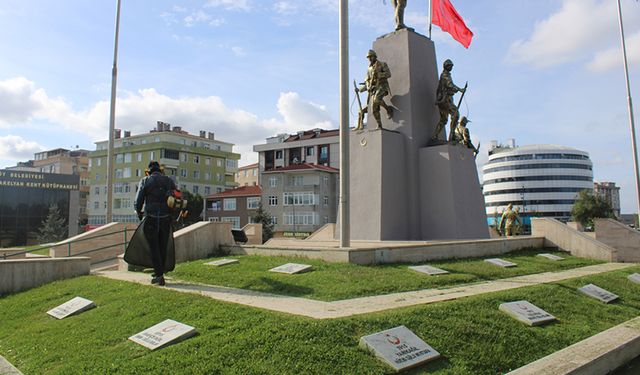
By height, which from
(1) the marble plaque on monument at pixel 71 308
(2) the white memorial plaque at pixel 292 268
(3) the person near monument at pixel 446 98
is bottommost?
(1) the marble plaque on monument at pixel 71 308

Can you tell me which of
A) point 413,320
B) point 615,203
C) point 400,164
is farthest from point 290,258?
point 615,203

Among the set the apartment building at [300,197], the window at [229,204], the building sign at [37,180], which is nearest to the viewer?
the building sign at [37,180]

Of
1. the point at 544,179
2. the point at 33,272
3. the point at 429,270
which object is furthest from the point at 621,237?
the point at 544,179

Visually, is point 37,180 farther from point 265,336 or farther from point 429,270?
point 265,336

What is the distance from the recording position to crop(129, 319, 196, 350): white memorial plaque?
5.86 m

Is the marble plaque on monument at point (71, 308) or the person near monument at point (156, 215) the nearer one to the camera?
the marble plaque on monument at point (71, 308)

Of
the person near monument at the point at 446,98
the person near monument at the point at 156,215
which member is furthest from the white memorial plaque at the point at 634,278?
the person near monument at the point at 156,215

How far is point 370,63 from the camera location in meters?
17.3

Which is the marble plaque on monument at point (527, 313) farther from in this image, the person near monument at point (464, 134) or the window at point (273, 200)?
the window at point (273, 200)

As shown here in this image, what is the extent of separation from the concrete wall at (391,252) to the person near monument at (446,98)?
16.6ft

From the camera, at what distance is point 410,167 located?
17594mm

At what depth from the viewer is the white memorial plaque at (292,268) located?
10.3m

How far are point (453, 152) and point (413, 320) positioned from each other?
1206 cm

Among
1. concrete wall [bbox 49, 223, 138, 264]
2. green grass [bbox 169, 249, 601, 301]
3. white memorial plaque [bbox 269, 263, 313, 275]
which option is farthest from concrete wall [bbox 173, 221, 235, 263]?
concrete wall [bbox 49, 223, 138, 264]
